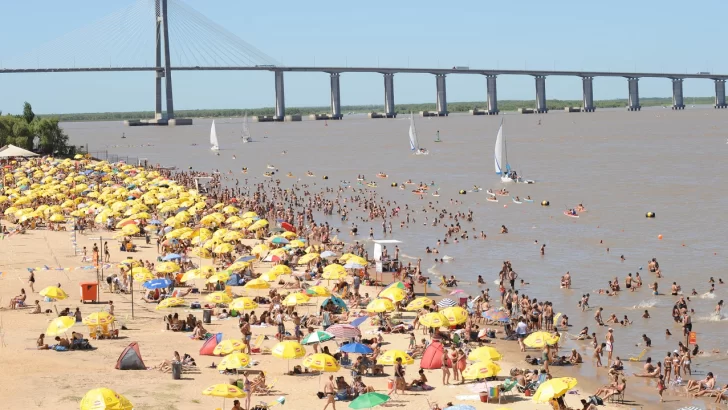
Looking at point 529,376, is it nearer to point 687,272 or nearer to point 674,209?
point 687,272

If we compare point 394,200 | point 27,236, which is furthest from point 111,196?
point 394,200

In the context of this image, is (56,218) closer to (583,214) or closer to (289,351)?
(289,351)

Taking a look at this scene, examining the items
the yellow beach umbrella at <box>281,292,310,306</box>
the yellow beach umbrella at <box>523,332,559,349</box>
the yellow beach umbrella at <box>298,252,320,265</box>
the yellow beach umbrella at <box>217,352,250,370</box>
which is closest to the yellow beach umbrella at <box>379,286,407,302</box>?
the yellow beach umbrella at <box>281,292,310,306</box>

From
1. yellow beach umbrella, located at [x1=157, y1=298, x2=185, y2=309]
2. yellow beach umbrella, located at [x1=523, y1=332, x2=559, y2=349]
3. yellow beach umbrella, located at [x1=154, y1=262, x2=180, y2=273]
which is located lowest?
yellow beach umbrella, located at [x1=523, y1=332, x2=559, y2=349]

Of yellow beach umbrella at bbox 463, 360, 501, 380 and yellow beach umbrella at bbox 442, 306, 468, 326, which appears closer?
yellow beach umbrella at bbox 463, 360, 501, 380

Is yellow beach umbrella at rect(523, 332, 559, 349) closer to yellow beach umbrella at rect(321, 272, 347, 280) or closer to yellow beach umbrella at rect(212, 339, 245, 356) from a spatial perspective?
yellow beach umbrella at rect(212, 339, 245, 356)

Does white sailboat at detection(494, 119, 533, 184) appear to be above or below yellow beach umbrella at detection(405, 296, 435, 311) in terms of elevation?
above

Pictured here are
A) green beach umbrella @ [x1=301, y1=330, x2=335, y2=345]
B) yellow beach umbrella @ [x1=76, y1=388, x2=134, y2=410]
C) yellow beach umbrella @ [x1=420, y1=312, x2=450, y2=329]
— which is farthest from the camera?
yellow beach umbrella @ [x1=420, y1=312, x2=450, y2=329]
